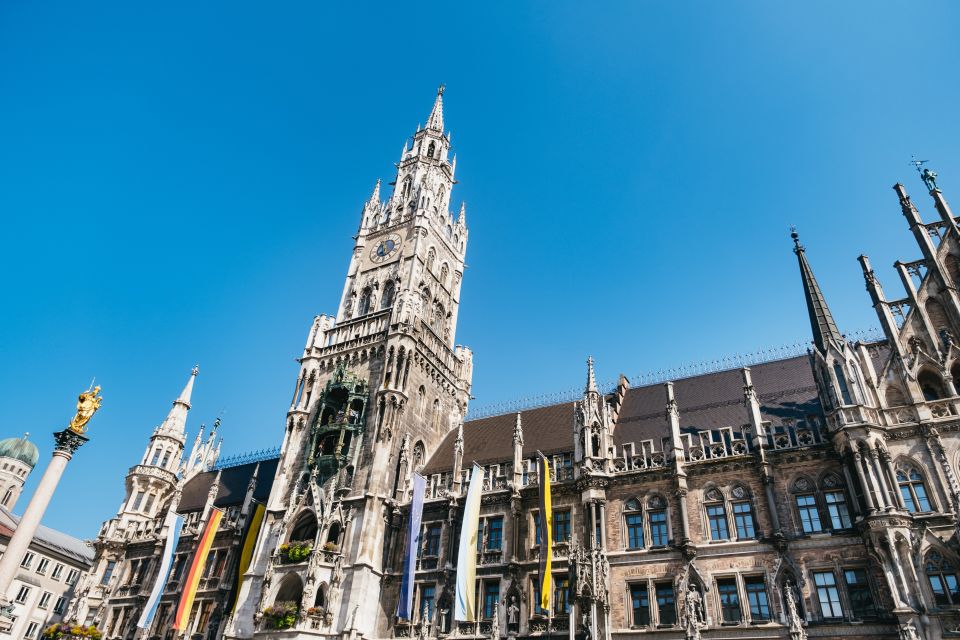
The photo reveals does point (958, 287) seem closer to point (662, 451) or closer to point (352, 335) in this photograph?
point (662, 451)

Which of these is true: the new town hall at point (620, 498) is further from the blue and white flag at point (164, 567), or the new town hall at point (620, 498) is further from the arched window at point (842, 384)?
the blue and white flag at point (164, 567)

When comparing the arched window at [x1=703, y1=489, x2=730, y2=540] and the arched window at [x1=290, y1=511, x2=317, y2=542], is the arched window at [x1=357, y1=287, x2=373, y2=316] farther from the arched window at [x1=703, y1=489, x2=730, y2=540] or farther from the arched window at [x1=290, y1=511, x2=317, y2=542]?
the arched window at [x1=703, y1=489, x2=730, y2=540]

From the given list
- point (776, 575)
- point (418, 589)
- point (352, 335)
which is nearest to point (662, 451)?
point (776, 575)

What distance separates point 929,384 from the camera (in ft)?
94.4

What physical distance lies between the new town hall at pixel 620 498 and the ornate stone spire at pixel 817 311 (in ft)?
0.44

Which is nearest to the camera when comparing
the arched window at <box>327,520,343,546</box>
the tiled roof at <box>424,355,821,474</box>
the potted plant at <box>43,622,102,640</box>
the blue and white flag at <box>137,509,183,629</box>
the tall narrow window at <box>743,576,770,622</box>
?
the tall narrow window at <box>743,576,770,622</box>

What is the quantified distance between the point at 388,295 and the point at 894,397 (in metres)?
→ 33.7

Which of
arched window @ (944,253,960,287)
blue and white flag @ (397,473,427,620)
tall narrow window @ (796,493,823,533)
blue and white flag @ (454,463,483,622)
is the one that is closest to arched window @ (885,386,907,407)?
tall narrow window @ (796,493,823,533)

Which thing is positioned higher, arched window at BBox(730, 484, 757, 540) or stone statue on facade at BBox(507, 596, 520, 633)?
arched window at BBox(730, 484, 757, 540)

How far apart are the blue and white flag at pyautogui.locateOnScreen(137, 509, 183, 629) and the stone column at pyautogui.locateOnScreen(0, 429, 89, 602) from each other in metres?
16.7

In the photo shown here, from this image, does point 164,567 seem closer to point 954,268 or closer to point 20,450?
point 954,268

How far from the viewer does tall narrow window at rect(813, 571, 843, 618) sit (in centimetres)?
2552

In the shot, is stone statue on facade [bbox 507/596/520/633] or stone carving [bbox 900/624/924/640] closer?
stone carving [bbox 900/624/924/640]

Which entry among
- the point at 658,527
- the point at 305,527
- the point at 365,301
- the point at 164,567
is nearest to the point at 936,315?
the point at 658,527
